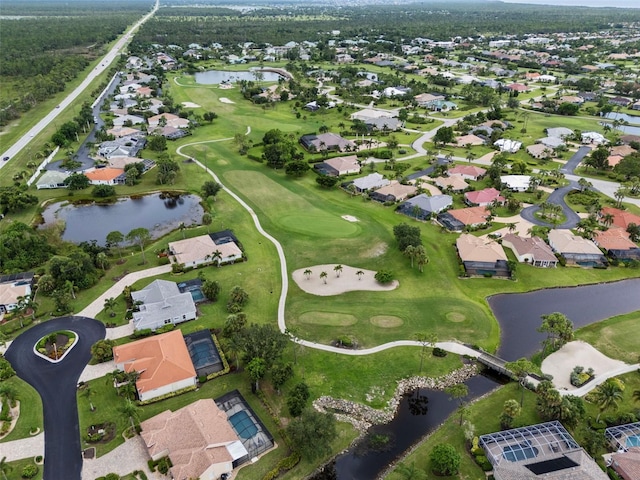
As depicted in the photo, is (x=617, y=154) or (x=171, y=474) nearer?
(x=171, y=474)

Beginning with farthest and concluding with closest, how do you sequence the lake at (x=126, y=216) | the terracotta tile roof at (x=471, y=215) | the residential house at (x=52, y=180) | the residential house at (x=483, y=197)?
the residential house at (x=52, y=180) < the residential house at (x=483, y=197) < the terracotta tile roof at (x=471, y=215) < the lake at (x=126, y=216)

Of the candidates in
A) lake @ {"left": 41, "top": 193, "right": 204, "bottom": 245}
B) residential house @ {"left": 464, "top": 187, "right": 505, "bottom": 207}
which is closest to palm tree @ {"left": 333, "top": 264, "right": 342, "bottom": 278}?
lake @ {"left": 41, "top": 193, "right": 204, "bottom": 245}

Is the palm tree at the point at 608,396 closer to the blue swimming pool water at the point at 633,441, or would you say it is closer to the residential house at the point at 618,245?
the blue swimming pool water at the point at 633,441

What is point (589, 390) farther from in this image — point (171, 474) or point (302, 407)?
point (171, 474)

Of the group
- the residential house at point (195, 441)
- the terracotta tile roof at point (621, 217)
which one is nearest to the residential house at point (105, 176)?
the residential house at point (195, 441)

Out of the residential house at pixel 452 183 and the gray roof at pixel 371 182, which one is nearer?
the residential house at pixel 452 183

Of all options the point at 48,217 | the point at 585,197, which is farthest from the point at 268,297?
the point at 585,197
